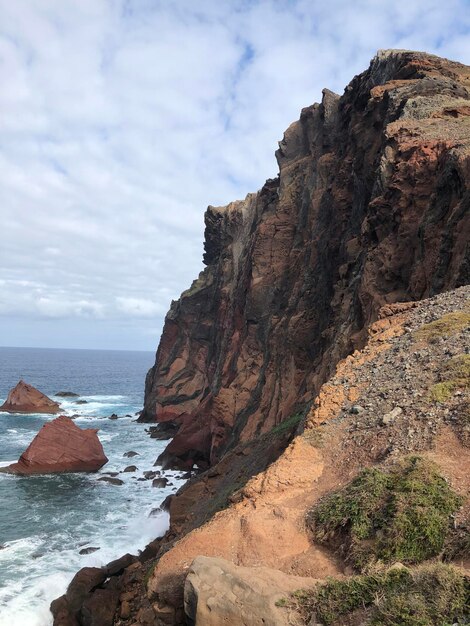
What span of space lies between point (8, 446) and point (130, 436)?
14780mm

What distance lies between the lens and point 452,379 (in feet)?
36.2

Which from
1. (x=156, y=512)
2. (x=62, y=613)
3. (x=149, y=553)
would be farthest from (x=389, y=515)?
(x=156, y=512)

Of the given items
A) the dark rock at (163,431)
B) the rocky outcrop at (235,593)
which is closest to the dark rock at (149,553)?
the rocky outcrop at (235,593)

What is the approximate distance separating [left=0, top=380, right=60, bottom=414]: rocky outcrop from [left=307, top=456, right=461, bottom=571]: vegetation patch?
75.0m

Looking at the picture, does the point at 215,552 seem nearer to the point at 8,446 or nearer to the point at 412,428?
the point at 412,428

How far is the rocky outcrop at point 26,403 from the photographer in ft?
244

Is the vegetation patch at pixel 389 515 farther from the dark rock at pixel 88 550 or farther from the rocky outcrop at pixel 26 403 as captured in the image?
the rocky outcrop at pixel 26 403

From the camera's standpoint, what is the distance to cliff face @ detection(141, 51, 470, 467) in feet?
71.0

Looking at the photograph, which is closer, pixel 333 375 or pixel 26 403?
pixel 333 375

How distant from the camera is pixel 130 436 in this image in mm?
60688

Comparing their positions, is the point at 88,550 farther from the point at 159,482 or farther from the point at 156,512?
the point at 159,482

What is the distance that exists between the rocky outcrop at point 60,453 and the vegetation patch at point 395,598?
1609 inches

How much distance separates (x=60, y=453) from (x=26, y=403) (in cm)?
3580

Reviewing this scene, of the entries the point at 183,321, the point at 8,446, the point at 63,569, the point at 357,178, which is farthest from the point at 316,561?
the point at 183,321
